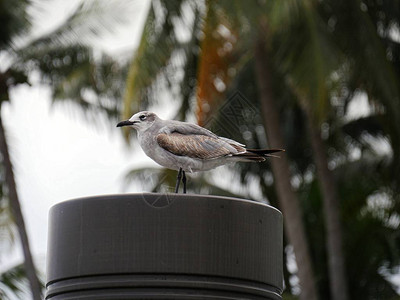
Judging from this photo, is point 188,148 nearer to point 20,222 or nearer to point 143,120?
point 143,120

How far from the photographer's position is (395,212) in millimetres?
26281

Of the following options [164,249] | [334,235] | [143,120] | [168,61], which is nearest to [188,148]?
[143,120]

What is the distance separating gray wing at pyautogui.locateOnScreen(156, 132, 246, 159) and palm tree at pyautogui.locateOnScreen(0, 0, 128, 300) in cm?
1613

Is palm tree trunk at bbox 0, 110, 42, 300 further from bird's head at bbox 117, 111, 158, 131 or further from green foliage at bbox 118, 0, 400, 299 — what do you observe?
bird's head at bbox 117, 111, 158, 131

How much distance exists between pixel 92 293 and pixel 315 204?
2445cm

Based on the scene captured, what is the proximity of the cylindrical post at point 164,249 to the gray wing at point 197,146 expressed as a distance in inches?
41.4

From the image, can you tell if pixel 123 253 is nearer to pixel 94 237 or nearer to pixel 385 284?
pixel 94 237

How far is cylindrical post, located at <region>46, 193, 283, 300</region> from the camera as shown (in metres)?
4.66

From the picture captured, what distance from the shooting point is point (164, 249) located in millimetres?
4680

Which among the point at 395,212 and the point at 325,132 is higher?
the point at 325,132

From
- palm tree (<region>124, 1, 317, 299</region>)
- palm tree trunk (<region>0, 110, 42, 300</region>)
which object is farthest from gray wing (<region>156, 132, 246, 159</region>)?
palm tree trunk (<region>0, 110, 42, 300</region>)

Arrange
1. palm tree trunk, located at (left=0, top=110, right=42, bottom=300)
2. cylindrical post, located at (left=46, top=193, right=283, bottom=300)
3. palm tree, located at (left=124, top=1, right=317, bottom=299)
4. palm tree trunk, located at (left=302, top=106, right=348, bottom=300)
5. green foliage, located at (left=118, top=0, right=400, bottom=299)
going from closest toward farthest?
cylindrical post, located at (left=46, top=193, right=283, bottom=300) → palm tree, located at (left=124, top=1, right=317, bottom=299) → green foliage, located at (left=118, top=0, right=400, bottom=299) → palm tree trunk, located at (left=0, top=110, right=42, bottom=300) → palm tree trunk, located at (left=302, top=106, right=348, bottom=300)

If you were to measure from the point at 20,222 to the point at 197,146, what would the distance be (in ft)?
52.1

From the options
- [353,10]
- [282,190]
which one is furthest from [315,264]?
[353,10]
